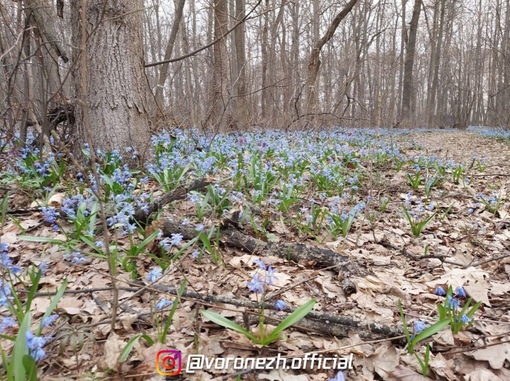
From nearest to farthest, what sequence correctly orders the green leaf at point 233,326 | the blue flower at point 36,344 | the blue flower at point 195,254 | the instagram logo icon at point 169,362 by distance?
the blue flower at point 36,344 → the instagram logo icon at point 169,362 → the green leaf at point 233,326 → the blue flower at point 195,254

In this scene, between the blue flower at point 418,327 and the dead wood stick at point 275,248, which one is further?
the dead wood stick at point 275,248

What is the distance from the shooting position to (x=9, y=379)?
108cm

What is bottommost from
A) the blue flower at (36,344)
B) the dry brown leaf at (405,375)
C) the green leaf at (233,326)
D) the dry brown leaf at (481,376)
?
the dry brown leaf at (481,376)

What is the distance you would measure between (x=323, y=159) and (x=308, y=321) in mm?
3833

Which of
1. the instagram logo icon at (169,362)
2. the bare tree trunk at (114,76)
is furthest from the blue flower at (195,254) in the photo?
the bare tree trunk at (114,76)

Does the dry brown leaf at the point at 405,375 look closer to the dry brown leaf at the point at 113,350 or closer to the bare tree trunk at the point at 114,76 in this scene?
the dry brown leaf at the point at 113,350

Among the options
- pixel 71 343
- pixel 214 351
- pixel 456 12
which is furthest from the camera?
pixel 456 12

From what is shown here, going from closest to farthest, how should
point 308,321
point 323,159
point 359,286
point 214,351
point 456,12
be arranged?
point 214,351, point 308,321, point 359,286, point 323,159, point 456,12

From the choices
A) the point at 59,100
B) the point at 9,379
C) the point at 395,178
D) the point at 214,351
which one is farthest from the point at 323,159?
the point at 9,379

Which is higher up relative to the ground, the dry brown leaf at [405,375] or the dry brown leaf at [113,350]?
the dry brown leaf at [113,350]

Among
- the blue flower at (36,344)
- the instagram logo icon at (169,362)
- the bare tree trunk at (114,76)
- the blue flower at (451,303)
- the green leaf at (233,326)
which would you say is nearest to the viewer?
the blue flower at (36,344)

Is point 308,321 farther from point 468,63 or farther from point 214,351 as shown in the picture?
point 468,63

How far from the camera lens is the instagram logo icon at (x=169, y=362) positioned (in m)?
1.30

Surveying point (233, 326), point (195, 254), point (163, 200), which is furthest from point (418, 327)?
point (163, 200)
